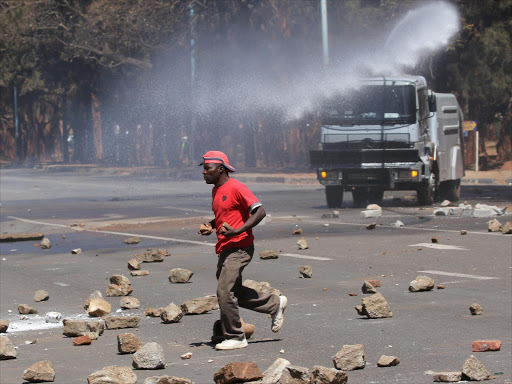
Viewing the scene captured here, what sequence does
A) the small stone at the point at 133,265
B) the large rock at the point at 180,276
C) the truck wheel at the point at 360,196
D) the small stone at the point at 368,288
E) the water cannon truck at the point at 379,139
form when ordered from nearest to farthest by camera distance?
the small stone at the point at 368,288
the large rock at the point at 180,276
the small stone at the point at 133,265
the water cannon truck at the point at 379,139
the truck wheel at the point at 360,196

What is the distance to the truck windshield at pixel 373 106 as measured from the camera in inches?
882

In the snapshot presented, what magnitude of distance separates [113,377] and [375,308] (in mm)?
3302

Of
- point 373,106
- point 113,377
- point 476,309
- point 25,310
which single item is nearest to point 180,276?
point 25,310

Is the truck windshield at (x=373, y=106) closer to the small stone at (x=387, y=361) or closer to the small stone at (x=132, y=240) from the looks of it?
the small stone at (x=132, y=240)

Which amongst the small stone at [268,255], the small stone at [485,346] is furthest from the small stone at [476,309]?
the small stone at [268,255]

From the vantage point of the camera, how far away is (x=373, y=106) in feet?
74.1

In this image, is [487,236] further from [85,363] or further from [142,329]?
[85,363]

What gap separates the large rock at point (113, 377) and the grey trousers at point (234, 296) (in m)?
1.45

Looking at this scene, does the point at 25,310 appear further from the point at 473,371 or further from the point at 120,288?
the point at 473,371

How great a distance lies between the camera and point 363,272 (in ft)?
40.9

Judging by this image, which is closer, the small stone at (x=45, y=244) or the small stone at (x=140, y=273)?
the small stone at (x=140, y=273)

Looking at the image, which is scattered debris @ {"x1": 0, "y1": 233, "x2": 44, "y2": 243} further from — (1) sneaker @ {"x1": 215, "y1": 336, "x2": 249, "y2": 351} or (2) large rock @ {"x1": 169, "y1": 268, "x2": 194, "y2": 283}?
(1) sneaker @ {"x1": 215, "y1": 336, "x2": 249, "y2": 351}

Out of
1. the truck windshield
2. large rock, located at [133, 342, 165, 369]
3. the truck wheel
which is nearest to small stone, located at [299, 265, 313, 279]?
large rock, located at [133, 342, 165, 369]

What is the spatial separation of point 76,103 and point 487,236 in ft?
181
